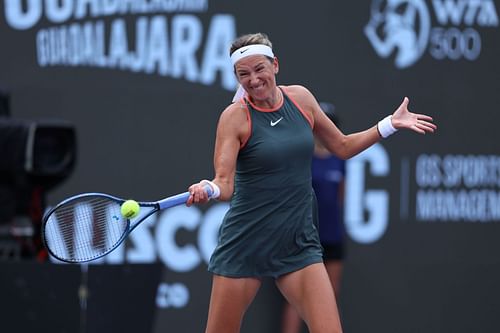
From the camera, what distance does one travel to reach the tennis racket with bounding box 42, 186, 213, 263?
14.7 ft

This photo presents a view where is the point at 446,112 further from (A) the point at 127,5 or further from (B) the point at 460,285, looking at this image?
(A) the point at 127,5

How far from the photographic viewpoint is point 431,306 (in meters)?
7.73

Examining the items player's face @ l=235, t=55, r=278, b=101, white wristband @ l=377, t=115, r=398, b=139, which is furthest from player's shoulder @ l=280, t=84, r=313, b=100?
white wristband @ l=377, t=115, r=398, b=139

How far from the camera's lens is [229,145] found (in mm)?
4500

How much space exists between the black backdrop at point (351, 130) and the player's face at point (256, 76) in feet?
7.93

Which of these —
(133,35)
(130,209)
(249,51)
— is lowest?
(130,209)

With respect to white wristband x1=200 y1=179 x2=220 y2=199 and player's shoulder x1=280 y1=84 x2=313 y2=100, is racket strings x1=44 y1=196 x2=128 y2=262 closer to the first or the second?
white wristband x1=200 y1=179 x2=220 y2=199

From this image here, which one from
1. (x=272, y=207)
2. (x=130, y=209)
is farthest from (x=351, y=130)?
(x=130, y=209)

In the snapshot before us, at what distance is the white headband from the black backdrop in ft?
7.77

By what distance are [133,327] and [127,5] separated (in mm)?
2024

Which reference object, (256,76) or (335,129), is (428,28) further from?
(256,76)

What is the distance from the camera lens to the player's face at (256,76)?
15.0ft

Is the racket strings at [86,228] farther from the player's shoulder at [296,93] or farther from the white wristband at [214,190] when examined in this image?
the player's shoulder at [296,93]

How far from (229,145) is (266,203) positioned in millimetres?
327
